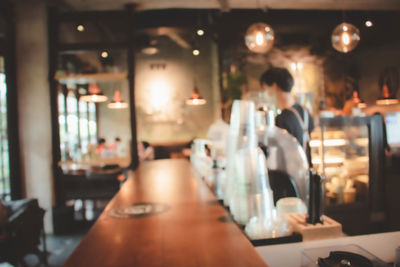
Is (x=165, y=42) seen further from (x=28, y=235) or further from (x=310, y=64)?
(x=28, y=235)

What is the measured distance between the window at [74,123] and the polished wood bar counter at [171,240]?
217 inches

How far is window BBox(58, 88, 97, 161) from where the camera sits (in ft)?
23.6

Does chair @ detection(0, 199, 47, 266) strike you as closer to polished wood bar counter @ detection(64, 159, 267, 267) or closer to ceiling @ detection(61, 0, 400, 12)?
polished wood bar counter @ detection(64, 159, 267, 267)

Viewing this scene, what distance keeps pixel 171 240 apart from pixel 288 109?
5.12ft

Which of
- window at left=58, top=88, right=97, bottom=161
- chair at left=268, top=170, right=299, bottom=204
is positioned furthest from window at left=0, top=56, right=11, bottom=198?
chair at left=268, top=170, right=299, bottom=204

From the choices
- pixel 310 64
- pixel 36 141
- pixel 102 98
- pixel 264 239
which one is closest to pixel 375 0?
pixel 310 64

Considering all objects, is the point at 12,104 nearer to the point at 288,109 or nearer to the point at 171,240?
the point at 288,109

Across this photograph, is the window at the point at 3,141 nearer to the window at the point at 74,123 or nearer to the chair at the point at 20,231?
the chair at the point at 20,231

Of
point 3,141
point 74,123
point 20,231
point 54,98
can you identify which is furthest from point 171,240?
point 74,123

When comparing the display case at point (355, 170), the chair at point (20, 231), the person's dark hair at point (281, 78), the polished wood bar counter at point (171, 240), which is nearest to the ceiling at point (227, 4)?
the display case at point (355, 170)

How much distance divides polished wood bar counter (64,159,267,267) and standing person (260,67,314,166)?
981 mm

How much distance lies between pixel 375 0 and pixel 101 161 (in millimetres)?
5196

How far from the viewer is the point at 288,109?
7.41 feet

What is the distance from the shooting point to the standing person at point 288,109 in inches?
88.2
